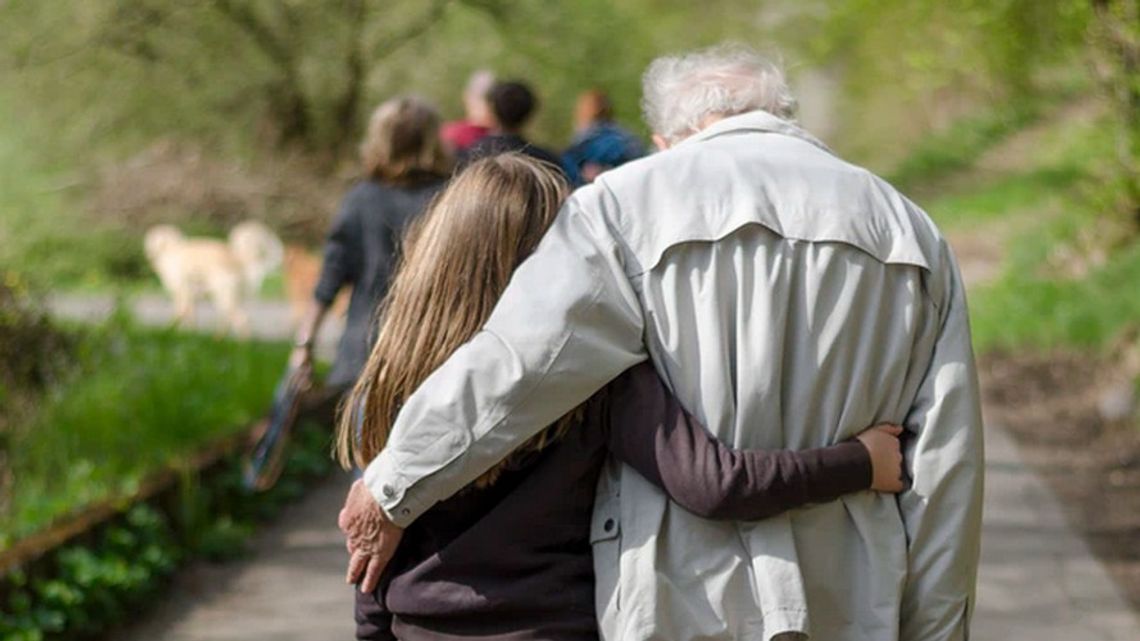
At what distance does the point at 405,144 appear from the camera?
6332mm

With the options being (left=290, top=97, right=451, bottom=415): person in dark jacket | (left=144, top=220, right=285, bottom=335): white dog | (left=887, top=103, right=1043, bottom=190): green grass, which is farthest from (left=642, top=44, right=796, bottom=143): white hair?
(left=887, top=103, right=1043, bottom=190): green grass

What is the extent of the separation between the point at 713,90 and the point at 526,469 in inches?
30.5

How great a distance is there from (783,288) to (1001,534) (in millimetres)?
5317

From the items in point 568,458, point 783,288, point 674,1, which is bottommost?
point 674,1

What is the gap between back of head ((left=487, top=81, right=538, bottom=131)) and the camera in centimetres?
711

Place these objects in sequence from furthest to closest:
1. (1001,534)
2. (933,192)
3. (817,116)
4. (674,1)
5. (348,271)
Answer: (817,116), (933,192), (674,1), (1001,534), (348,271)

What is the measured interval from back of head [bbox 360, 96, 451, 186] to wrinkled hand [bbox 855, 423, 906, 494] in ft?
A: 11.2

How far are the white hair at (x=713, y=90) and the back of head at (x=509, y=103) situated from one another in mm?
3661

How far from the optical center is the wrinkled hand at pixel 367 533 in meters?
3.08

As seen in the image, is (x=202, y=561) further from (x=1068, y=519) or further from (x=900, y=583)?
(x=900, y=583)

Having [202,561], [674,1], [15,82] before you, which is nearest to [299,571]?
[202,561]

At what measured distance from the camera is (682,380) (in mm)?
3066

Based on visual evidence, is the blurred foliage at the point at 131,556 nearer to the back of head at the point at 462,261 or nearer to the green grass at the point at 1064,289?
the back of head at the point at 462,261

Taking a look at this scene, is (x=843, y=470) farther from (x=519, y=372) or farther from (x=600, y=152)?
(x=600, y=152)
